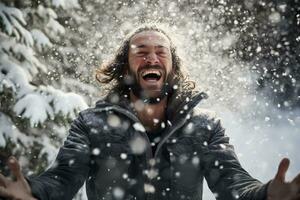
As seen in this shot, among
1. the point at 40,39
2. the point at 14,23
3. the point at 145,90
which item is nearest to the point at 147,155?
the point at 145,90

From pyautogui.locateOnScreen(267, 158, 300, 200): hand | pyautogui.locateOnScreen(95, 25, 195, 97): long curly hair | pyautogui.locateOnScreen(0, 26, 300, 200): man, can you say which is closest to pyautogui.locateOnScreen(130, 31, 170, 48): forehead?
pyautogui.locateOnScreen(95, 25, 195, 97): long curly hair

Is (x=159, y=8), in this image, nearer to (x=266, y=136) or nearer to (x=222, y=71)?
(x=222, y=71)

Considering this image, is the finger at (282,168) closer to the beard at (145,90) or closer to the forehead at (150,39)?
the beard at (145,90)

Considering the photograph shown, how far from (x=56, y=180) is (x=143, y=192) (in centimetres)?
67

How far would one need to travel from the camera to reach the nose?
4.29m

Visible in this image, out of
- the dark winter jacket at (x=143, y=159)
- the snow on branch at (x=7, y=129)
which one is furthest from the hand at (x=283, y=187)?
the snow on branch at (x=7, y=129)

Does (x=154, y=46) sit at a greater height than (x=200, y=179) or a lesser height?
greater

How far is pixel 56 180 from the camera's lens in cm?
333

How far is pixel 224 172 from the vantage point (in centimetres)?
353

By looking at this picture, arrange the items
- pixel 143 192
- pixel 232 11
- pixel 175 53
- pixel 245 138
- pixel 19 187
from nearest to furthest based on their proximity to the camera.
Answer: pixel 19 187
pixel 143 192
pixel 175 53
pixel 232 11
pixel 245 138

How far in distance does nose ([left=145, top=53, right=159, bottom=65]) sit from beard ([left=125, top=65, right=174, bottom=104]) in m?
0.04

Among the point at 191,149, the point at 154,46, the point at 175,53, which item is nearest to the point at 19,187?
the point at 191,149

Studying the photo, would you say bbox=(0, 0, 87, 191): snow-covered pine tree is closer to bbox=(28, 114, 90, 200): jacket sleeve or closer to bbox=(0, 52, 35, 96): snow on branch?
bbox=(0, 52, 35, 96): snow on branch

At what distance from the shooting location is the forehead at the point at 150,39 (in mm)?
4391
